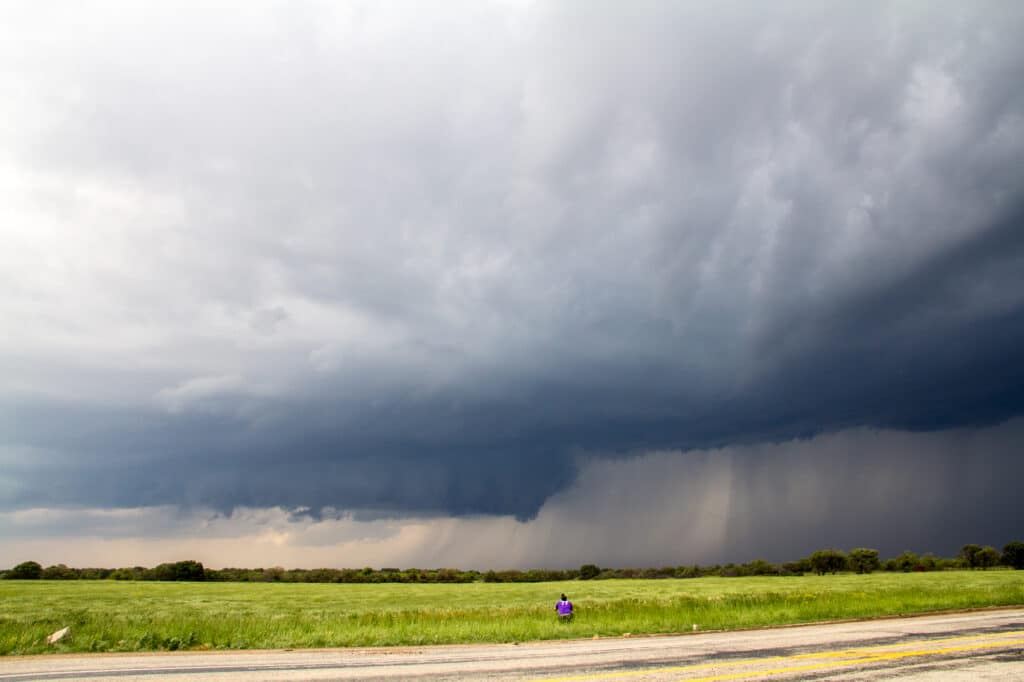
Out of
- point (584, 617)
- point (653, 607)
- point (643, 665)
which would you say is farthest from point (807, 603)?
point (643, 665)

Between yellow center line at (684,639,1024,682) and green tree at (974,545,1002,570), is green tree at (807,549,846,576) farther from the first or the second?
yellow center line at (684,639,1024,682)

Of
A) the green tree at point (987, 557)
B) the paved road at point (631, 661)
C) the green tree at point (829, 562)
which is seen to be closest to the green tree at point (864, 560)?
the green tree at point (829, 562)

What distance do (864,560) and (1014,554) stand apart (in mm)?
34203

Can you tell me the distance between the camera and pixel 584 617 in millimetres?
30609

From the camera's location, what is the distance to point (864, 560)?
572 feet

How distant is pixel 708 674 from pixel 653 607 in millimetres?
22300

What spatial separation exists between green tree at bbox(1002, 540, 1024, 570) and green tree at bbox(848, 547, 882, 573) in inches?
1133

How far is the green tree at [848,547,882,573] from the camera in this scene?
172 m

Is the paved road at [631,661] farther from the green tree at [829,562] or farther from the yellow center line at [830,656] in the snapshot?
the green tree at [829,562]

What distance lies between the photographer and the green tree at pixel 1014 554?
157 meters

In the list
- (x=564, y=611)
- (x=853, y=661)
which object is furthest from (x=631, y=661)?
(x=564, y=611)

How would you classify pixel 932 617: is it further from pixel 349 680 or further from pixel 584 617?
pixel 349 680

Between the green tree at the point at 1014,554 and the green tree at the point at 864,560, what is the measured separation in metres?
28.8

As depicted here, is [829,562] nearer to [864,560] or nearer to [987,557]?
[864,560]
